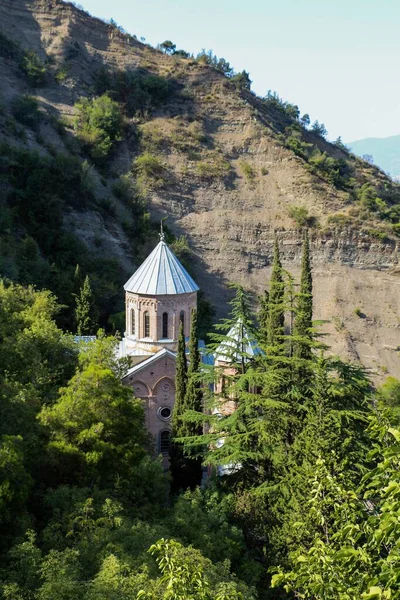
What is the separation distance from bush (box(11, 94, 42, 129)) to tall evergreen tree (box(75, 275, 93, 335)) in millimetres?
20323

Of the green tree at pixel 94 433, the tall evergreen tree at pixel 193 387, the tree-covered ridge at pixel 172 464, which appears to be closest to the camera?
the tree-covered ridge at pixel 172 464

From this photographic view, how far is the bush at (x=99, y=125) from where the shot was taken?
176 feet

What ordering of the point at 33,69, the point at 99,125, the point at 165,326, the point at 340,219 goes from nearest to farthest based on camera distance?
1. the point at 165,326
2. the point at 340,219
3. the point at 99,125
4. the point at 33,69

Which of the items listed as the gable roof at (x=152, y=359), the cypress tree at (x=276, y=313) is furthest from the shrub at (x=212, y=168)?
the gable roof at (x=152, y=359)

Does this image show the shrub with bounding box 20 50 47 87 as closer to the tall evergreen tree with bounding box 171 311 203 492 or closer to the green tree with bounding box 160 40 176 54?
the green tree with bounding box 160 40 176 54

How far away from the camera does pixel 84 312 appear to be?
35.6 meters

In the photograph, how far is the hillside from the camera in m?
44.7

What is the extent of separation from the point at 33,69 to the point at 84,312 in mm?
29064

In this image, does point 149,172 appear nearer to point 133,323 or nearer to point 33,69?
point 33,69

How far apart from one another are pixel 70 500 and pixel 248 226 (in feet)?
124

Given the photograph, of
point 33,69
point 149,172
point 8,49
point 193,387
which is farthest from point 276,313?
point 8,49

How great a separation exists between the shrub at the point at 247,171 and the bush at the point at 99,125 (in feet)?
34.3

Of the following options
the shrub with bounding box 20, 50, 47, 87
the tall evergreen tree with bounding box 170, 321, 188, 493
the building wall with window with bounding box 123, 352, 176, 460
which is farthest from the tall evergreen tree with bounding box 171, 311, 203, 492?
the shrub with bounding box 20, 50, 47, 87

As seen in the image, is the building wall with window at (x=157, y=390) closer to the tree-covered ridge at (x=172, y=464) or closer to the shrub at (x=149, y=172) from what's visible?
the tree-covered ridge at (x=172, y=464)
